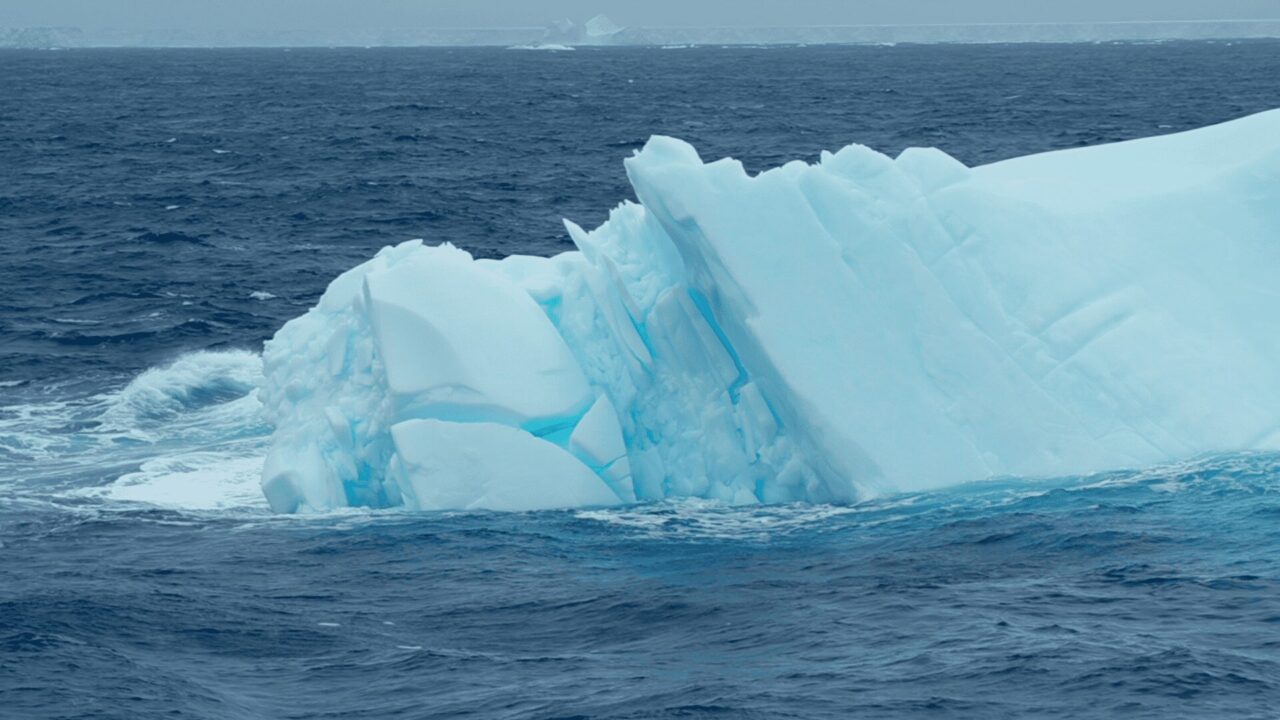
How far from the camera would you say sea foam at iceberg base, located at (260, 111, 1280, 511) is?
18.0 meters

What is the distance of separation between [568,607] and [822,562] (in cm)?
261

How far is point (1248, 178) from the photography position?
778 inches

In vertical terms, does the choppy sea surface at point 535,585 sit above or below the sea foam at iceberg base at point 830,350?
below

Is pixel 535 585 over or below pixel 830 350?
below

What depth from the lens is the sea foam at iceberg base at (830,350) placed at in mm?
18016

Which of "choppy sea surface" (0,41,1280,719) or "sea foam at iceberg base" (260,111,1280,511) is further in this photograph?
"sea foam at iceberg base" (260,111,1280,511)

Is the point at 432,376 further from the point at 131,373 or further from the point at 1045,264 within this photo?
the point at 131,373

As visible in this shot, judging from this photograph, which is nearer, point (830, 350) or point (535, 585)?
point (535, 585)

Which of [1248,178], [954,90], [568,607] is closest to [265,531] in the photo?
[568,607]

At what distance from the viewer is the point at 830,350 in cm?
1834

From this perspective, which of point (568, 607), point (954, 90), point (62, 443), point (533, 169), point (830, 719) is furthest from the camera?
point (954, 90)

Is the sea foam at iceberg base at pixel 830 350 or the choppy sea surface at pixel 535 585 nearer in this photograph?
the choppy sea surface at pixel 535 585

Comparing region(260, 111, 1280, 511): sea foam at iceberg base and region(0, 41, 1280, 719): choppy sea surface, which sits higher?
region(260, 111, 1280, 511): sea foam at iceberg base

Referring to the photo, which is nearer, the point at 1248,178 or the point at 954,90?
the point at 1248,178
